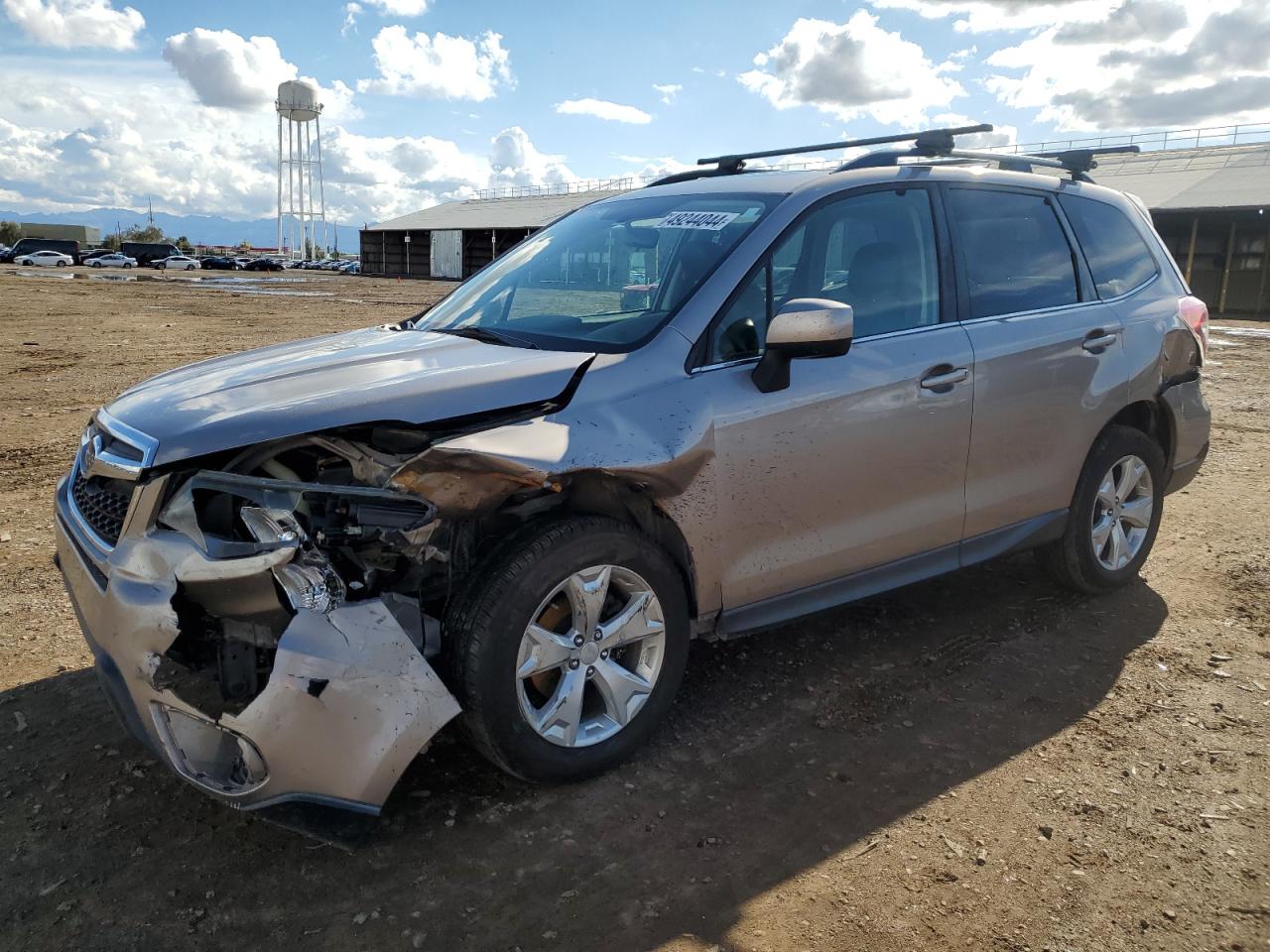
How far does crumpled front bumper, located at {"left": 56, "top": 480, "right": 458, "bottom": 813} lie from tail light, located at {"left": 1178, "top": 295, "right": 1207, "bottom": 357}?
4128mm

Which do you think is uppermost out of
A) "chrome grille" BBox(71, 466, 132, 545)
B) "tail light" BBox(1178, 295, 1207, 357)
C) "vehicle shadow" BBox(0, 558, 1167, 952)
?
"tail light" BBox(1178, 295, 1207, 357)

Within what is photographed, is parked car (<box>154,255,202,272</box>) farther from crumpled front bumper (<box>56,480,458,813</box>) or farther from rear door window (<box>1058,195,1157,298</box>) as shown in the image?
crumpled front bumper (<box>56,480,458,813</box>)

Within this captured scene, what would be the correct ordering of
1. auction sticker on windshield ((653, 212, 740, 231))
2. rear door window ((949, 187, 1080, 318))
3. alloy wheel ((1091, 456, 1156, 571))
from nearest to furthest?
auction sticker on windshield ((653, 212, 740, 231)), rear door window ((949, 187, 1080, 318)), alloy wheel ((1091, 456, 1156, 571))

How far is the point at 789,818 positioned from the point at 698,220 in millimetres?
2177

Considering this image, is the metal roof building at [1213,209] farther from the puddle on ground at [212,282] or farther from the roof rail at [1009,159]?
the roof rail at [1009,159]

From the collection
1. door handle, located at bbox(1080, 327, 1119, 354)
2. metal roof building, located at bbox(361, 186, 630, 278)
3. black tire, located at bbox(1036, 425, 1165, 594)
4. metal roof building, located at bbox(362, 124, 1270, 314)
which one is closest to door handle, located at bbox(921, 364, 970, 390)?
door handle, located at bbox(1080, 327, 1119, 354)

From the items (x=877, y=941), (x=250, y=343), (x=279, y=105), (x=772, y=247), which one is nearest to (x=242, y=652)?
(x=877, y=941)

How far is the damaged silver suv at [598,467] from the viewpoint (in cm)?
263

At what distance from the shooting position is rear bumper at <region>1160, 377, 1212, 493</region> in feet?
15.7

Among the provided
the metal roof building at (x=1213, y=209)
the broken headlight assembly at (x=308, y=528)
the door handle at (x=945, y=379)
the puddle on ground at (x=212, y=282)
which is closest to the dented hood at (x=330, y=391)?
the broken headlight assembly at (x=308, y=528)

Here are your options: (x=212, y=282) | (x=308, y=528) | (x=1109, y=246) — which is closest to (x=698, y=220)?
(x=308, y=528)

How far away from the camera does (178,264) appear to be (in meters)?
63.5

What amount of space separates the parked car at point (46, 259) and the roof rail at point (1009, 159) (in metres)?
62.8

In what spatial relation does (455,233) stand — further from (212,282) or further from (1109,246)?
(1109,246)
